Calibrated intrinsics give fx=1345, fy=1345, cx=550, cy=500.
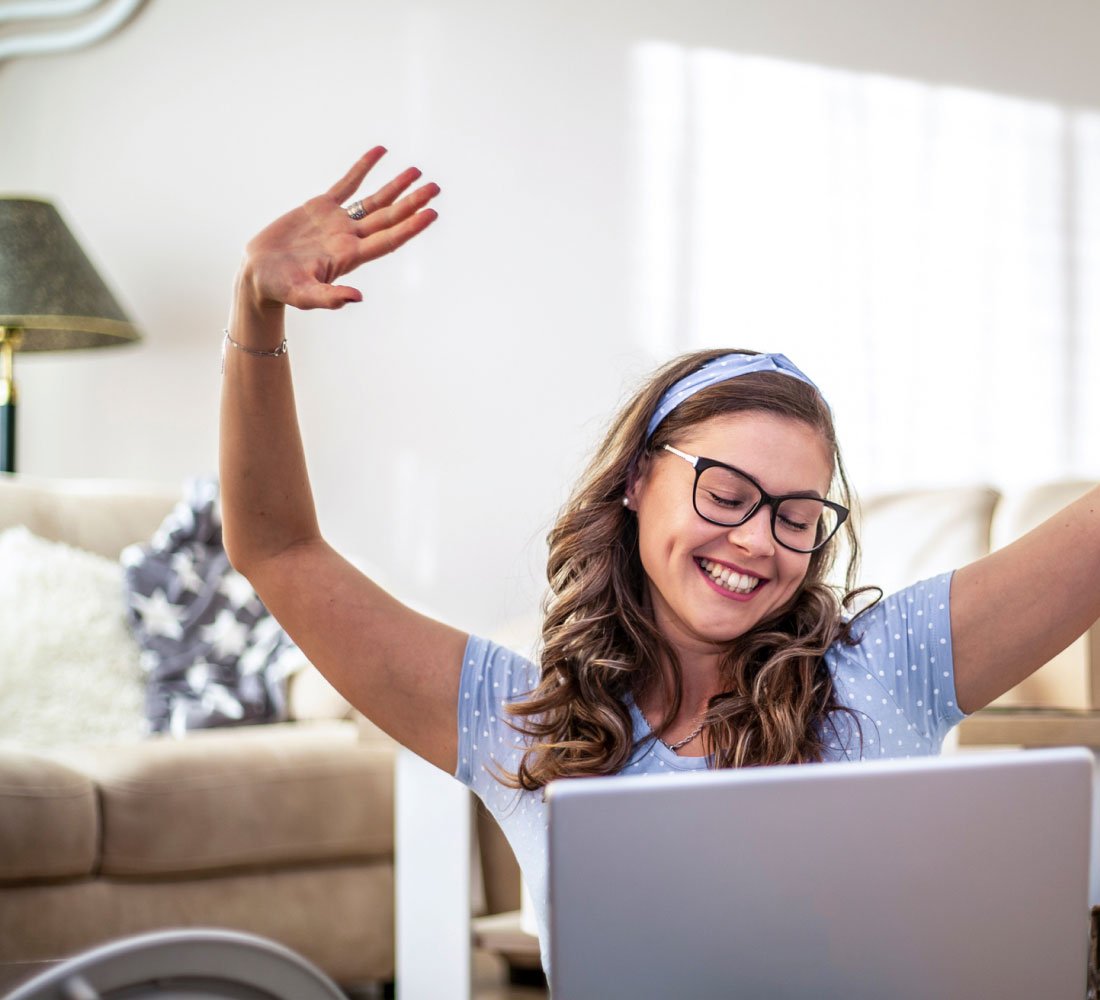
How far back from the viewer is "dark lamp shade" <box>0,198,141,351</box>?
9.29 feet

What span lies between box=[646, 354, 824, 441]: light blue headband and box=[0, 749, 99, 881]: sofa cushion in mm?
1343

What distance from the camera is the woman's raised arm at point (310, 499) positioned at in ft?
3.11

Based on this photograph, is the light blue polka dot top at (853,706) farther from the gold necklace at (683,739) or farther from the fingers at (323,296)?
the fingers at (323,296)

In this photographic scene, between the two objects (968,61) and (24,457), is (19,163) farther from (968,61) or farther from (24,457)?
(968,61)

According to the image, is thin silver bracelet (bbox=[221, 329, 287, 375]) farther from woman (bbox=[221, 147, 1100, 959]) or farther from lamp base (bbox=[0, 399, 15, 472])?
lamp base (bbox=[0, 399, 15, 472])

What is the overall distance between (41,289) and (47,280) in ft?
0.08

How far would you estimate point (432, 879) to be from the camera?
1.85 meters

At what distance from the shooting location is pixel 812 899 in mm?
606

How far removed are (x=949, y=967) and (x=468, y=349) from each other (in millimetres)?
2736

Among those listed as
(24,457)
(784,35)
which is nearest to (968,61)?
(784,35)

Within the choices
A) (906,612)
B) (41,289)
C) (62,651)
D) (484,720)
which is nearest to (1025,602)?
(906,612)

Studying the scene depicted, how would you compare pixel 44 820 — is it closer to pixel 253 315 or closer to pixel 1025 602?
pixel 253 315

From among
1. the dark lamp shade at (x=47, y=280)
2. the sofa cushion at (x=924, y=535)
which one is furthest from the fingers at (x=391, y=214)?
the dark lamp shade at (x=47, y=280)

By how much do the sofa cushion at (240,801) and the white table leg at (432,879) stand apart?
0.47 m
